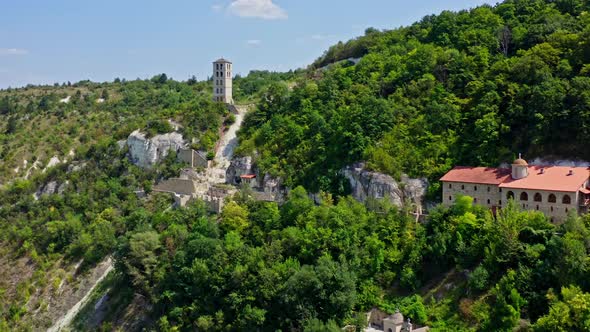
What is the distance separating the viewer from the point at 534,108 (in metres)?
44.8

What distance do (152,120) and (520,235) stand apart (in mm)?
45190

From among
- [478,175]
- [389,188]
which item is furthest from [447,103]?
[478,175]

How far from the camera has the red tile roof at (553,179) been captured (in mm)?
38094

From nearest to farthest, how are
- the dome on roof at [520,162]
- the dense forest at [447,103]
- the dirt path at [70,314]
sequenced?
1. the dome on roof at [520,162]
2. the dense forest at [447,103]
3. the dirt path at [70,314]

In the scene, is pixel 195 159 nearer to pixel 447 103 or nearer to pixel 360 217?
pixel 360 217

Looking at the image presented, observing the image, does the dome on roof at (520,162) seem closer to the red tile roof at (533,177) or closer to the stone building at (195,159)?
the red tile roof at (533,177)

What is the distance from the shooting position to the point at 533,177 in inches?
1572

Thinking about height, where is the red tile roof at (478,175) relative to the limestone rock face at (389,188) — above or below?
above

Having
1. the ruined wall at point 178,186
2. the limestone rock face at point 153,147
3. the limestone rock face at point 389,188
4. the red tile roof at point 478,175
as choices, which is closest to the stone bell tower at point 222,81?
the limestone rock face at point 153,147

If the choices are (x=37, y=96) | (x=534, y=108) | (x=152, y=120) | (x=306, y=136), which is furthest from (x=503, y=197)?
(x=37, y=96)

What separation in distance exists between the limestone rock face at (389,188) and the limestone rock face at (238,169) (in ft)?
45.2

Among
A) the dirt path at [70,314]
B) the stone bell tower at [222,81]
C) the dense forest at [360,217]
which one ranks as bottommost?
the dirt path at [70,314]

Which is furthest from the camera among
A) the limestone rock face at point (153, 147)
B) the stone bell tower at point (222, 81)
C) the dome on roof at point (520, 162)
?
the stone bell tower at point (222, 81)

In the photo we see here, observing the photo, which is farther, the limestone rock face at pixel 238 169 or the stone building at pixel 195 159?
the stone building at pixel 195 159
